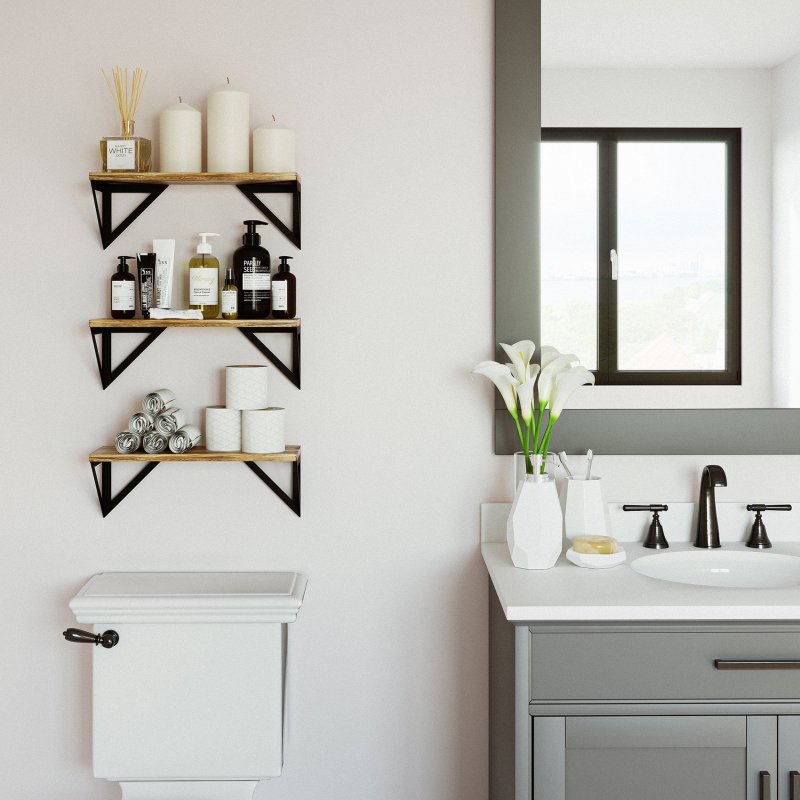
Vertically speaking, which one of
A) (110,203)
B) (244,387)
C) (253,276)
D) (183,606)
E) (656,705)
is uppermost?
(110,203)

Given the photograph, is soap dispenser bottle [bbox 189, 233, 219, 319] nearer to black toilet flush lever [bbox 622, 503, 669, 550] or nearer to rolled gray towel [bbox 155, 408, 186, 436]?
rolled gray towel [bbox 155, 408, 186, 436]

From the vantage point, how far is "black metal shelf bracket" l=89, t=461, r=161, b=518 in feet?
6.28

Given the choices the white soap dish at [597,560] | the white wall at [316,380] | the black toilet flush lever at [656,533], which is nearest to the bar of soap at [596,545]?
the white soap dish at [597,560]

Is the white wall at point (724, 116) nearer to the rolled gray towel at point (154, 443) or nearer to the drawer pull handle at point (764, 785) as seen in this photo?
the drawer pull handle at point (764, 785)

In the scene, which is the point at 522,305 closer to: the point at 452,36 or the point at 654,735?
the point at 452,36

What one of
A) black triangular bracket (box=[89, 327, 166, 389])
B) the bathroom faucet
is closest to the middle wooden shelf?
black triangular bracket (box=[89, 327, 166, 389])

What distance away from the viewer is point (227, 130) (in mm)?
1803

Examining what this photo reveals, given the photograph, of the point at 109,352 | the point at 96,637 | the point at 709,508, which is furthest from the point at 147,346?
the point at 709,508

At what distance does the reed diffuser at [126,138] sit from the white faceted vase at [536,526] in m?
1.08

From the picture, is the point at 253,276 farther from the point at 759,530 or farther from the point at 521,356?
the point at 759,530

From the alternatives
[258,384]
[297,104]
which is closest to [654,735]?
[258,384]

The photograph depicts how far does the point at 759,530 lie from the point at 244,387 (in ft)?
3.92

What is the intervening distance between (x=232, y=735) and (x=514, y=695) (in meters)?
0.66

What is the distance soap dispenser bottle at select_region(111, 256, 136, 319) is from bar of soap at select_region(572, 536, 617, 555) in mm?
1081
